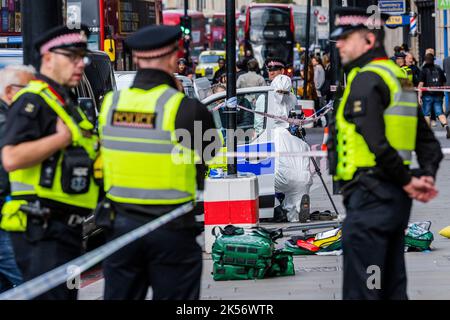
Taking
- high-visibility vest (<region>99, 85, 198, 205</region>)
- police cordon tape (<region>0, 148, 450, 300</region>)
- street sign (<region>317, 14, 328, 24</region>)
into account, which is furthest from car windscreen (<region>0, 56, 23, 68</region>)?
street sign (<region>317, 14, 328, 24</region>)

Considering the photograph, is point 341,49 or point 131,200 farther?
point 341,49

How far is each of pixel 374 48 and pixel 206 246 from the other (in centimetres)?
556

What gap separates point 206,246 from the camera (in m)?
11.8

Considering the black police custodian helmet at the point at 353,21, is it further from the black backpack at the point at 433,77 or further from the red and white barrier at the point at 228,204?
the black backpack at the point at 433,77

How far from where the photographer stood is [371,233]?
6332 millimetres

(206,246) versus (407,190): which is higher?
(407,190)

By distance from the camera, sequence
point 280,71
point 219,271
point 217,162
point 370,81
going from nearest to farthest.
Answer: point 370,81 < point 219,271 < point 217,162 < point 280,71

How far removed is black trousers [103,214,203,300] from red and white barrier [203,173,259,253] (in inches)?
230

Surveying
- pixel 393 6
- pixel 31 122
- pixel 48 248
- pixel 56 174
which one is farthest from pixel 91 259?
pixel 393 6

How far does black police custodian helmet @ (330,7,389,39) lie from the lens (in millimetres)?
6520

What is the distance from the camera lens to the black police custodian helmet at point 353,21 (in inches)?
257

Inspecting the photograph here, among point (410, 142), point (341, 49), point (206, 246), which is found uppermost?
point (341, 49)
